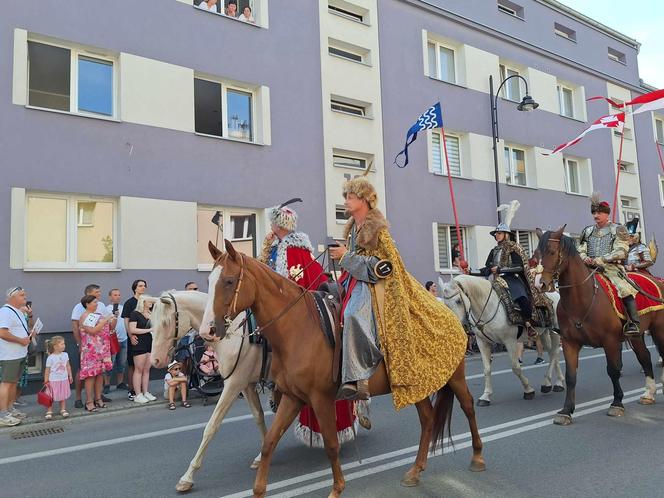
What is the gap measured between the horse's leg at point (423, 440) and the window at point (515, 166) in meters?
16.9

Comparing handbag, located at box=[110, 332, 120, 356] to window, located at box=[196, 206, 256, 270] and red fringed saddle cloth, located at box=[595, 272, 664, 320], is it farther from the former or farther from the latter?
red fringed saddle cloth, located at box=[595, 272, 664, 320]

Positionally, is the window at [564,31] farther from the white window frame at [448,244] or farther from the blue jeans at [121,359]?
the blue jeans at [121,359]

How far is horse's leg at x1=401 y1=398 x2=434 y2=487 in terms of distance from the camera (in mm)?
4520

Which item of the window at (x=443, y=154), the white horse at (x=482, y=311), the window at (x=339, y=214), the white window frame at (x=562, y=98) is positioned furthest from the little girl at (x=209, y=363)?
the white window frame at (x=562, y=98)

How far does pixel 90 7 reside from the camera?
11.7 m

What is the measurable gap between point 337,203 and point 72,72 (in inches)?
290

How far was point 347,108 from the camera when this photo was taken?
54.0ft

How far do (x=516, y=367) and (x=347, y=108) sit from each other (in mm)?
10774

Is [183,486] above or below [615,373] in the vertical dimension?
below

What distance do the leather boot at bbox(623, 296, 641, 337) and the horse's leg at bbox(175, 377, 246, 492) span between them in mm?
5151

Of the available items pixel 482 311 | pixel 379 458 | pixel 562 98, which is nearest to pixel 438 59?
pixel 562 98

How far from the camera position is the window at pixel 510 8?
21344 millimetres

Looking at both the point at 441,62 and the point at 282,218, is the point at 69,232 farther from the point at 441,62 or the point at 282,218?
the point at 441,62

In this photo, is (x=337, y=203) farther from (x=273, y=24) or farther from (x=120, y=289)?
(x=120, y=289)
